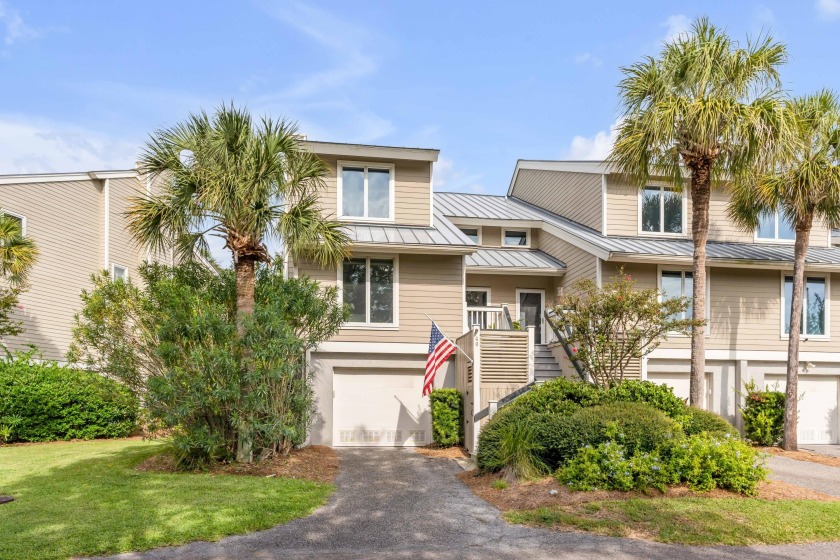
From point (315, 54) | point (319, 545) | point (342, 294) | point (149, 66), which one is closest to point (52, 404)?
point (342, 294)

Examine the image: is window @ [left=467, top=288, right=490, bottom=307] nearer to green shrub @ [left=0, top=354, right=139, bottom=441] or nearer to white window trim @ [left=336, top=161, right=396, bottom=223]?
white window trim @ [left=336, top=161, right=396, bottom=223]

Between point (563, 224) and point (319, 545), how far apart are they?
50.2ft

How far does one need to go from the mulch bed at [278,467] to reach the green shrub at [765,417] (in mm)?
10893

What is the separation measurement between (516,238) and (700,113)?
340 inches

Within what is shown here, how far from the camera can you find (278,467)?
12.0 meters

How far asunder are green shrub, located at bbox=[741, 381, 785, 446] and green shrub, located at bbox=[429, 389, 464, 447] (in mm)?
7657

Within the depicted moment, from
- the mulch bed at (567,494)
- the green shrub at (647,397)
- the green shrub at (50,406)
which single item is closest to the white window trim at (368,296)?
the green shrub at (50,406)

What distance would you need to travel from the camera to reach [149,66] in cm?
1272

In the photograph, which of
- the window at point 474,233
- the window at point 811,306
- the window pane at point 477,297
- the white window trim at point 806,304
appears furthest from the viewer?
the window at point 474,233

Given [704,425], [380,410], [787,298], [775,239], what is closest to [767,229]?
[775,239]

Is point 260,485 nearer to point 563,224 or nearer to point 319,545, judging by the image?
point 319,545

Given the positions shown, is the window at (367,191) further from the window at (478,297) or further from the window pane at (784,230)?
the window pane at (784,230)

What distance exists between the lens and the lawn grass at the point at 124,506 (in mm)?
7434

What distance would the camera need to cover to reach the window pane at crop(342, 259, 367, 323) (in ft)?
55.0
